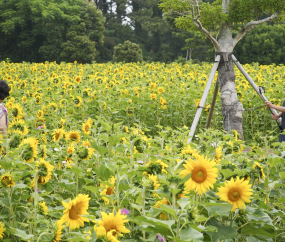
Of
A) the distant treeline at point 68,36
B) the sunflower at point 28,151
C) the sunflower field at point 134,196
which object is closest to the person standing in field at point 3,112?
the sunflower field at point 134,196

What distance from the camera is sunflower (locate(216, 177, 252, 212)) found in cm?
129

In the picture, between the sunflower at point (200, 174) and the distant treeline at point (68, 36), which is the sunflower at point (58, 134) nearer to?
the sunflower at point (200, 174)

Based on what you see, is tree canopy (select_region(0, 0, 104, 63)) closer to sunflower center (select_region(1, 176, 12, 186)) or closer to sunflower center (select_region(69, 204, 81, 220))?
sunflower center (select_region(1, 176, 12, 186))

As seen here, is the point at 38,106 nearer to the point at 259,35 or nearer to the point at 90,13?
the point at 259,35

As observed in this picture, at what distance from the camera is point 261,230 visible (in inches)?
54.7

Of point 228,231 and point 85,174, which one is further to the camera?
point 85,174

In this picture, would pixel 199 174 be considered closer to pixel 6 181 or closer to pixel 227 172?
pixel 227 172

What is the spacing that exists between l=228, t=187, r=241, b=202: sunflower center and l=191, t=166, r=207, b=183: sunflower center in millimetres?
117

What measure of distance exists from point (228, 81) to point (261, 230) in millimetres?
3919

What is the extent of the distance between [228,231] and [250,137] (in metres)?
5.70

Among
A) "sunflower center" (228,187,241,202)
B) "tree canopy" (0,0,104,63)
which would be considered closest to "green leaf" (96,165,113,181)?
"sunflower center" (228,187,241,202)

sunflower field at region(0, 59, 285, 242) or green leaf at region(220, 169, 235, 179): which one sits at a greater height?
green leaf at region(220, 169, 235, 179)

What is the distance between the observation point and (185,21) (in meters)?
5.23

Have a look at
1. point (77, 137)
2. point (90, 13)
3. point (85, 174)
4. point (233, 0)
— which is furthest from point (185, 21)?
point (90, 13)
